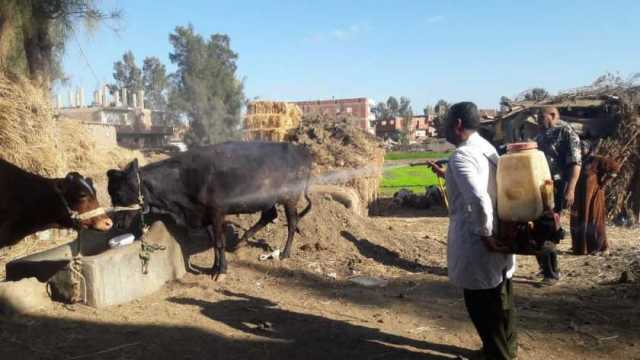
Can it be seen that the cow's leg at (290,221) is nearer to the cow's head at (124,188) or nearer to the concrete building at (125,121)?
the cow's head at (124,188)

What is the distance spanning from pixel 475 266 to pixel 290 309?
2.49 meters

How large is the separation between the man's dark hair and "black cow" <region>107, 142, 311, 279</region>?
401cm

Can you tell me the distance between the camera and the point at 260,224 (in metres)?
8.29

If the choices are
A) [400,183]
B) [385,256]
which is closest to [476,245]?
[385,256]

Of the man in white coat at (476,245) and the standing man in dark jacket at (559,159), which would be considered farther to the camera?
the standing man in dark jacket at (559,159)

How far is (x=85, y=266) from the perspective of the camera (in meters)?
5.32

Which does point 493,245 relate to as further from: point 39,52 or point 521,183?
point 39,52

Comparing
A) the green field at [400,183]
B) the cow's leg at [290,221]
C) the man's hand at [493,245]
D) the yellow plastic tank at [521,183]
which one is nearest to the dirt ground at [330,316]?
the cow's leg at [290,221]

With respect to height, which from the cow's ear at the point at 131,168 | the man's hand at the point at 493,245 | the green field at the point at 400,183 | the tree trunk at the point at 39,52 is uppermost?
the tree trunk at the point at 39,52

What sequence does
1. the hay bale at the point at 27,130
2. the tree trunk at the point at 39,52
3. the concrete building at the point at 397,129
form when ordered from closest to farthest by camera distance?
the hay bale at the point at 27,130, the tree trunk at the point at 39,52, the concrete building at the point at 397,129

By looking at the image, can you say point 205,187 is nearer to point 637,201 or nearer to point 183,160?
point 183,160

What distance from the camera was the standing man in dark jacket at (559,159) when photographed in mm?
6688

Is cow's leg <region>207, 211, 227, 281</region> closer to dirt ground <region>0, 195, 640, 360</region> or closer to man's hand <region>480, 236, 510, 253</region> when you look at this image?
dirt ground <region>0, 195, 640, 360</region>

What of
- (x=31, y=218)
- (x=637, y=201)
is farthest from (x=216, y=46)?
(x=31, y=218)
